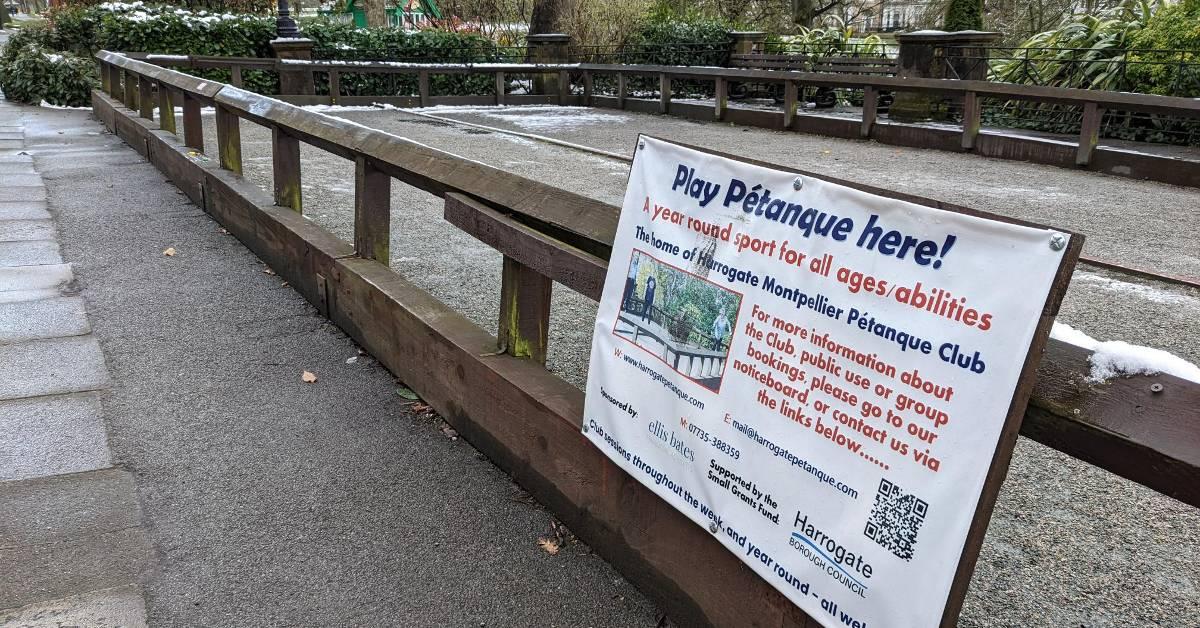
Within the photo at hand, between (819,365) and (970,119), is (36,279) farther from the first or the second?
(970,119)

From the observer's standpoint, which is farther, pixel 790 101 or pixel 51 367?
pixel 790 101

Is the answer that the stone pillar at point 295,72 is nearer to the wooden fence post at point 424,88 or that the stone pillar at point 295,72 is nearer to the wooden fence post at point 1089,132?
the wooden fence post at point 424,88

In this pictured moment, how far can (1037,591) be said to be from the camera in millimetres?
2811

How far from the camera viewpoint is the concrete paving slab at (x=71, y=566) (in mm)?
2760

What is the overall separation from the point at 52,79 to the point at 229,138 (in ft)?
39.4

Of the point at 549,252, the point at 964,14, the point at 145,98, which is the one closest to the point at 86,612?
the point at 549,252

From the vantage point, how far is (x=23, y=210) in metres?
8.02

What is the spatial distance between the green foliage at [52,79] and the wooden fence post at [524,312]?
16369 millimetres

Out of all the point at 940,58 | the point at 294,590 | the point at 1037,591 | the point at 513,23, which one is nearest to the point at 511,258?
the point at 294,590

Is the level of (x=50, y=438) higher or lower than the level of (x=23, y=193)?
higher

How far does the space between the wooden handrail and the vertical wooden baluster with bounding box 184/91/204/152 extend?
136 centimetres

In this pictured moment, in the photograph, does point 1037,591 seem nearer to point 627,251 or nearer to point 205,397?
point 627,251

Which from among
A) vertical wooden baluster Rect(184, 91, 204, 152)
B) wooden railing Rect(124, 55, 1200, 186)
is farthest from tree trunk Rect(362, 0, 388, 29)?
vertical wooden baluster Rect(184, 91, 204, 152)

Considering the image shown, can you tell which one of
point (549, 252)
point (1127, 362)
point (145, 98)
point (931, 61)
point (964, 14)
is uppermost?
point (964, 14)
